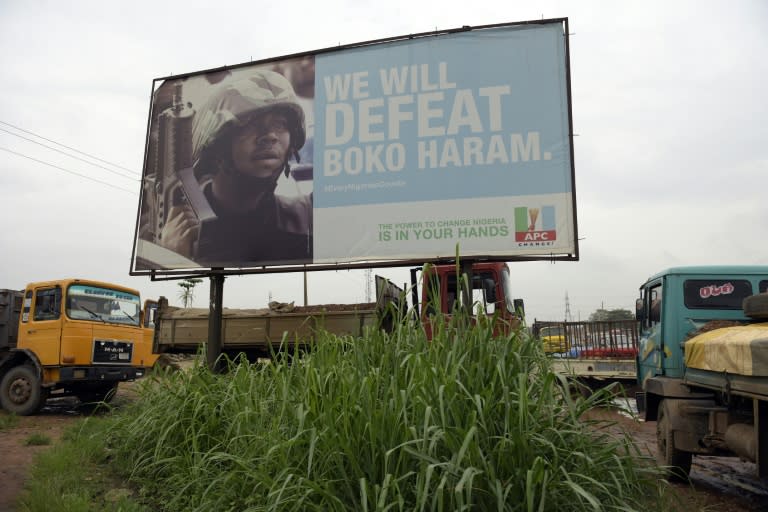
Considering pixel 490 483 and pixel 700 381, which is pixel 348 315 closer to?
pixel 700 381

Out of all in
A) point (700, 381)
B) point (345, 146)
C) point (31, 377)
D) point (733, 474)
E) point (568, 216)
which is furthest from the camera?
point (31, 377)

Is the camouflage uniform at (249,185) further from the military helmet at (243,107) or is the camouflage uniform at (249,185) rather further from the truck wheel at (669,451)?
the truck wheel at (669,451)

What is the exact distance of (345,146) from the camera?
8859mm

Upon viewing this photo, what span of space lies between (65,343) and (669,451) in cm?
999

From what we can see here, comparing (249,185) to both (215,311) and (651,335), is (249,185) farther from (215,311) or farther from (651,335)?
(651,335)

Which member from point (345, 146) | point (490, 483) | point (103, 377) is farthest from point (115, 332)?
point (490, 483)

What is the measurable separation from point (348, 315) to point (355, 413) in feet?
20.6

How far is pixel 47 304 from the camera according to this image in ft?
36.8

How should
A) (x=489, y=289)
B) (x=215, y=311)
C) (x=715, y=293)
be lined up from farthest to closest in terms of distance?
(x=215, y=311) → (x=489, y=289) → (x=715, y=293)

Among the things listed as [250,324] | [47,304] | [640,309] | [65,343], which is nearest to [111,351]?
[65,343]

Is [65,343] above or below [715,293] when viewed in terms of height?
below

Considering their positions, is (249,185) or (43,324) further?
(43,324)

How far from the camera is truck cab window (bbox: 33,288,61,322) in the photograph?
11070mm

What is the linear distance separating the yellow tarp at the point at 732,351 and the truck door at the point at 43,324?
34.0 feet
